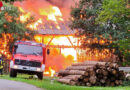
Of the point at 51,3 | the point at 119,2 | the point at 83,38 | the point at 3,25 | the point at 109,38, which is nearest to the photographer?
the point at 119,2

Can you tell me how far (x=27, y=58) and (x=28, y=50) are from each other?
61cm

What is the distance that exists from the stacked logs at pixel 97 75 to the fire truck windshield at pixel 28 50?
334 cm

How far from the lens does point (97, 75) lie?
20.8 metres

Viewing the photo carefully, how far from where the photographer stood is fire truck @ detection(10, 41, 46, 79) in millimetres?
23266

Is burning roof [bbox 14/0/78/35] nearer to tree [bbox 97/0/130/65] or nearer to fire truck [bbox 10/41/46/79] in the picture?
tree [bbox 97/0/130/65]

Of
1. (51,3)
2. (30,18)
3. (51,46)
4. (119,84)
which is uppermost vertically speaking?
(51,3)

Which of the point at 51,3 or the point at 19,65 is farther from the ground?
the point at 51,3

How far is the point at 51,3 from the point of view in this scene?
5066 cm

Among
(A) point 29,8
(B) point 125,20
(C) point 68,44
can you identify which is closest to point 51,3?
(A) point 29,8

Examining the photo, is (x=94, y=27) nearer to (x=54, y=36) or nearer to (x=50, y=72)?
(x=50, y=72)

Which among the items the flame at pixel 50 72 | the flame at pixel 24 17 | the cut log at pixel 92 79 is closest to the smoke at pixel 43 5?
the flame at pixel 24 17

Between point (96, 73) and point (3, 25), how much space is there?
20582 mm

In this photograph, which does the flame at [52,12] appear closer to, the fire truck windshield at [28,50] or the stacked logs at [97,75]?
the fire truck windshield at [28,50]

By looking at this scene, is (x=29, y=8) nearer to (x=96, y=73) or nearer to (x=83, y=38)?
(x=83, y=38)
